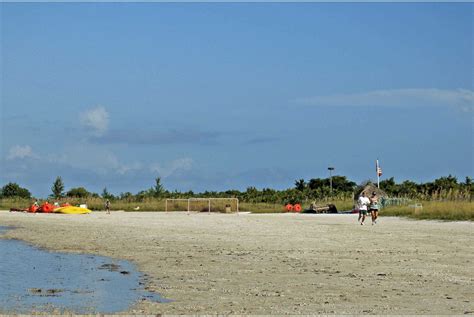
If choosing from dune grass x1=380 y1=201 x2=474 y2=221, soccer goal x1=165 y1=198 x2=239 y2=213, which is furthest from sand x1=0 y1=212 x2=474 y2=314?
soccer goal x1=165 y1=198 x2=239 y2=213

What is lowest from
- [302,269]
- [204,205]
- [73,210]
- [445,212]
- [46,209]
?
[302,269]

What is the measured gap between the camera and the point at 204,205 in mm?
64688

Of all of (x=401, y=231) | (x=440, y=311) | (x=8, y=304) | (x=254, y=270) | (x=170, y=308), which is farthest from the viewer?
(x=401, y=231)

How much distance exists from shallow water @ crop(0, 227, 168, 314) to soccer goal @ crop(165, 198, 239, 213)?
4224 cm

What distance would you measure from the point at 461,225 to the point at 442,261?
14.4m

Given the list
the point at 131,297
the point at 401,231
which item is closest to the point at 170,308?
the point at 131,297

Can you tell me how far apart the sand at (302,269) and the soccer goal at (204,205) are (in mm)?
35378

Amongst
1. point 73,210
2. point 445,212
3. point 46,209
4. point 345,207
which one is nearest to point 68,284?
point 445,212

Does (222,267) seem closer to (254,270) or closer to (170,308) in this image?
(254,270)

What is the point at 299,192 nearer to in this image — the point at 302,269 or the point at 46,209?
the point at 46,209

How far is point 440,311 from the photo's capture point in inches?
396

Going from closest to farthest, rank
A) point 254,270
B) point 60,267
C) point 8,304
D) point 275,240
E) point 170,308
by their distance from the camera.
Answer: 1. point 170,308
2. point 8,304
3. point 254,270
4. point 60,267
5. point 275,240

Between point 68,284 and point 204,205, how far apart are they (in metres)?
50.3

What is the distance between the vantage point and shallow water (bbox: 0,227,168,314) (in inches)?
461
